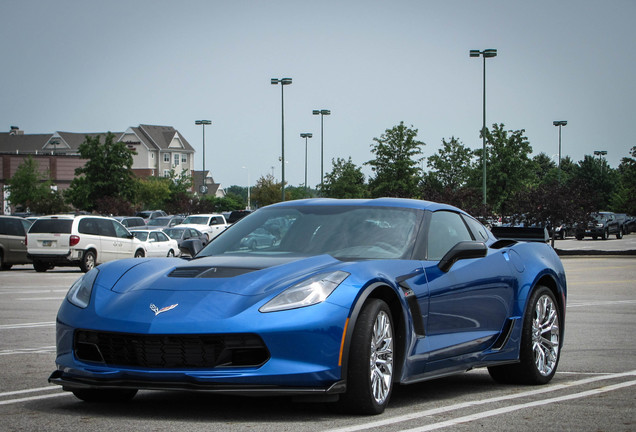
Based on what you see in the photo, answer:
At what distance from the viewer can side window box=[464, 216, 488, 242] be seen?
8.28 metres

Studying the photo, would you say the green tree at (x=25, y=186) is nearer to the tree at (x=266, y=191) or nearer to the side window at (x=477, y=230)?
the tree at (x=266, y=191)

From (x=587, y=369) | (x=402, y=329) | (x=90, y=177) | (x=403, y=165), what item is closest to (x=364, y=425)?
(x=402, y=329)

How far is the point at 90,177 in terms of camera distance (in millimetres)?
76750

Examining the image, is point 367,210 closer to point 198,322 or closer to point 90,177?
point 198,322

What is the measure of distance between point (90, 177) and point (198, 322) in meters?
73.0

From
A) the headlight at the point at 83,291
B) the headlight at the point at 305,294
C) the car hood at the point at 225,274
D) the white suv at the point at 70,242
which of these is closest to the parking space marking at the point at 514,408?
the headlight at the point at 305,294

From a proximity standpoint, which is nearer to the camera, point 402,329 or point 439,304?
point 402,329

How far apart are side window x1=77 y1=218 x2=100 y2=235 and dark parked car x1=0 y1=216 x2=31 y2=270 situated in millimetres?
1829

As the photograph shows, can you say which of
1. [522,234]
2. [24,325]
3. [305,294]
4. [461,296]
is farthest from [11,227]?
[305,294]

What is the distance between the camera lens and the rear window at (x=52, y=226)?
29812mm

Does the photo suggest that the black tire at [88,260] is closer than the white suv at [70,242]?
No

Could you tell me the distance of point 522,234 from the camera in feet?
30.4

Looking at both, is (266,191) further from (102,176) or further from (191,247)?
(191,247)

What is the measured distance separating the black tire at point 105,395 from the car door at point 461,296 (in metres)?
2.06
